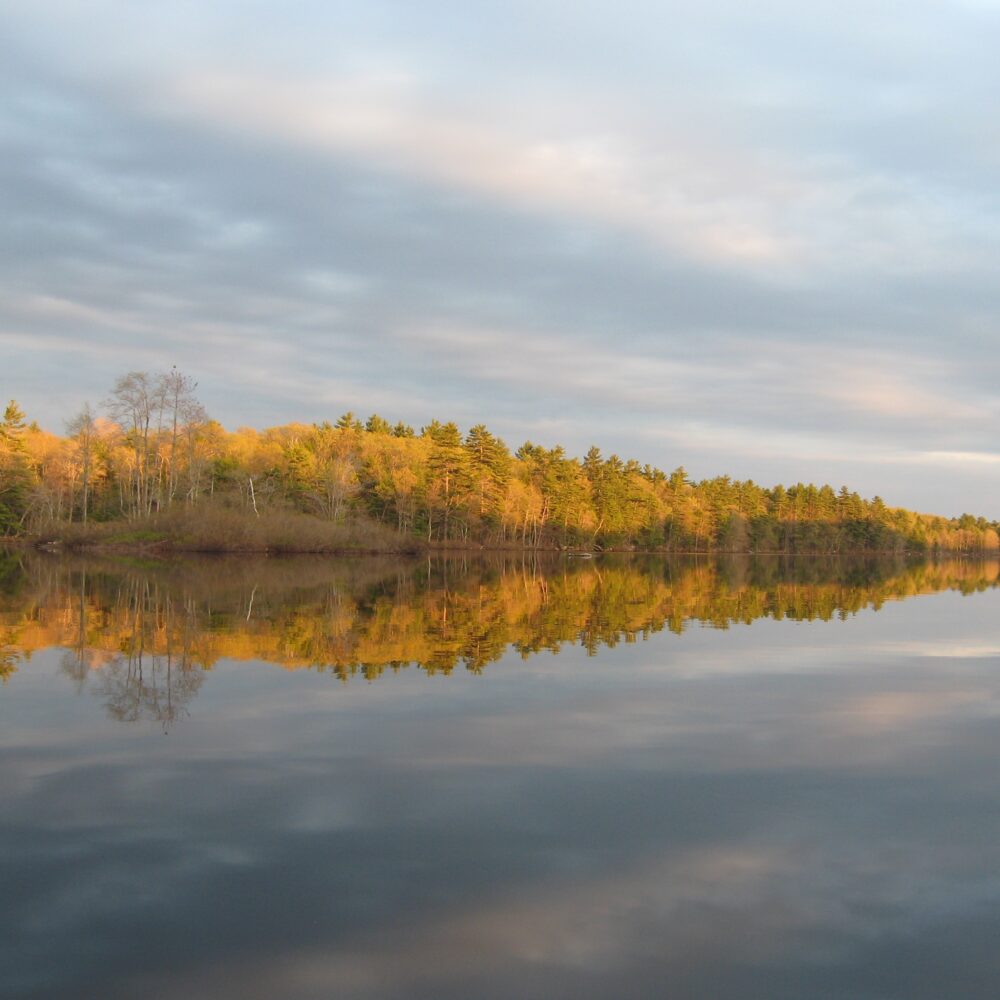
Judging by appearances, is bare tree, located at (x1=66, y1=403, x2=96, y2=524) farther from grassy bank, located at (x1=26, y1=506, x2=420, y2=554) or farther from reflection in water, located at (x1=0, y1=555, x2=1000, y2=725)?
reflection in water, located at (x1=0, y1=555, x2=1000, y2=725)

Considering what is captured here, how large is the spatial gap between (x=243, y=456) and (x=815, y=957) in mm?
88280

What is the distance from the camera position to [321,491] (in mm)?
77688

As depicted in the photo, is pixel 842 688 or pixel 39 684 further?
pixel 842 688

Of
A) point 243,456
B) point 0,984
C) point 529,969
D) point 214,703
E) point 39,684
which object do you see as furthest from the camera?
point 243,456

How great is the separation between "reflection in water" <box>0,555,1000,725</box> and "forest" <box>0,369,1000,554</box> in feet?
69.7

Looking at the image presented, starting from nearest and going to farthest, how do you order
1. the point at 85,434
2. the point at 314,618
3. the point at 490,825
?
the point at 490,825, the point at 314,618, the point at 85,434

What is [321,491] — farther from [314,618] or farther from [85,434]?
[314,618]

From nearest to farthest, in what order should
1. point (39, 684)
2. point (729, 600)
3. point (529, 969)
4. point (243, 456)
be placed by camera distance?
point (529, 969)
point (39, 684)
point (729, 600)
point (243, 456)

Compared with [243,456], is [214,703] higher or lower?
lower

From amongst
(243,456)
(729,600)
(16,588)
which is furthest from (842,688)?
(243,456)

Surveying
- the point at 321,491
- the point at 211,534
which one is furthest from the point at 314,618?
the point at 321,491

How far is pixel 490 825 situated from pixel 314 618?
523 inches

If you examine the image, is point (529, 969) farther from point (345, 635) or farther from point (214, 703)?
point (345, 635)

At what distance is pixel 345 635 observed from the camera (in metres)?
16.2
